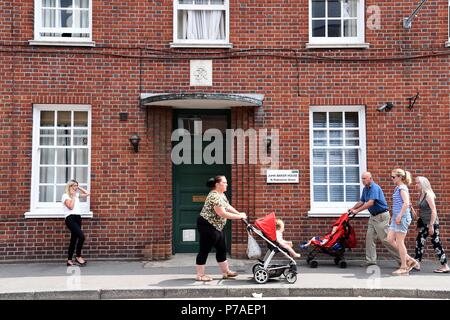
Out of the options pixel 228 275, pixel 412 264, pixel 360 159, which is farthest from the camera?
pixel 360 159

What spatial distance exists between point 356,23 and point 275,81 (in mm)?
2311

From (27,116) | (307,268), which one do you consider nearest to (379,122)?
(307,268)

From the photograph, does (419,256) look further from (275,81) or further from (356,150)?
(275,81)

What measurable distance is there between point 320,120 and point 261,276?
164 inches

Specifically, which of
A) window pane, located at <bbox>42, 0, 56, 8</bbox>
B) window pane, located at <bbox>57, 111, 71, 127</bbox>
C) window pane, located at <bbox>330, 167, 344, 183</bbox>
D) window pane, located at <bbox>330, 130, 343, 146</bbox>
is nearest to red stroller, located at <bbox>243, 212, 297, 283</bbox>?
window pane, located at <bbox>330, 167, 344, 183</bbox>

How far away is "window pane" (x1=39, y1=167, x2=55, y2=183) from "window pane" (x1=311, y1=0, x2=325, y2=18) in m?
6.71

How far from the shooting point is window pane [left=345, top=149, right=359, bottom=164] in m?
10.5

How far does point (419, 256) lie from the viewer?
9289 millimetres

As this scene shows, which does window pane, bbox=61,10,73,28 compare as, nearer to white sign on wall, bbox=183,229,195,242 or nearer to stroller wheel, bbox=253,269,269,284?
white sign on wall, bbox=183,229,195,242

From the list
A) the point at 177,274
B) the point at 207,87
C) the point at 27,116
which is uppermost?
the point at 207,87

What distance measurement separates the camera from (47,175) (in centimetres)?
1031

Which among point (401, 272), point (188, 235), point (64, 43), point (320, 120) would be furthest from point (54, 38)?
point (401, 272)

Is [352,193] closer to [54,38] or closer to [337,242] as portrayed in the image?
[337,242]

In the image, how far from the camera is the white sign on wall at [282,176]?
10.2m
